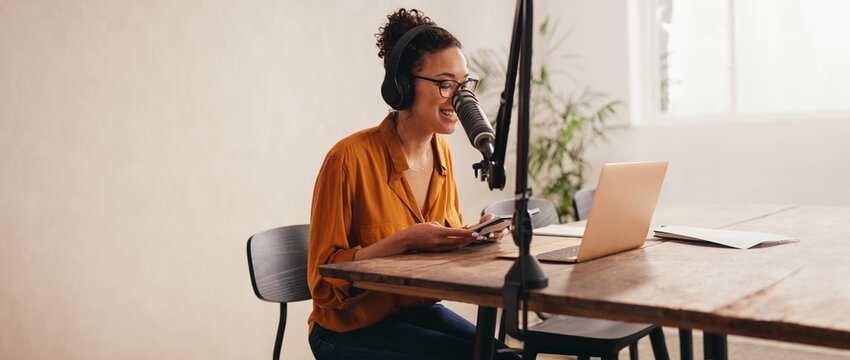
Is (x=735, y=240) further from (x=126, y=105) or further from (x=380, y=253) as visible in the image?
(x=126, y=105)

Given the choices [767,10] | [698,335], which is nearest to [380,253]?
[698,335]

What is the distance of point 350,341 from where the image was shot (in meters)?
1.42

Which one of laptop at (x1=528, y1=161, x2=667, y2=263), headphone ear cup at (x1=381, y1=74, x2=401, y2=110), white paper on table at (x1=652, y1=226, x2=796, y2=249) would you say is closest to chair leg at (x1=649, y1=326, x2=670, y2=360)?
white paper on table at (x1=652, y1=226, x2=796, y2=249)

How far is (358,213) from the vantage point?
154 cm

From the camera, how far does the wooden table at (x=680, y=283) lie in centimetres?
82

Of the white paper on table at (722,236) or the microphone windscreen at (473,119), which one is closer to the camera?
the microphone windscreen at (473,119)

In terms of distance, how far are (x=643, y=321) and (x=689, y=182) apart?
328 centimetres

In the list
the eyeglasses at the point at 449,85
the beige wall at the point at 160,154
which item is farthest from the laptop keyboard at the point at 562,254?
the beige wall at the point at 160,154

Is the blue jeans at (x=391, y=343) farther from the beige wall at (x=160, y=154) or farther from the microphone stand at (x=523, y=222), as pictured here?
the beige wall at (x=160, y=154)

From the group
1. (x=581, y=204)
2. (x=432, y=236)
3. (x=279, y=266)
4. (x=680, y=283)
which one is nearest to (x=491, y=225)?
(x=432, y=236)

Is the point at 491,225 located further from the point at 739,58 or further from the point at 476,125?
the point at 739,58

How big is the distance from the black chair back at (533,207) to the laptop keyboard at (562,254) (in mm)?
853

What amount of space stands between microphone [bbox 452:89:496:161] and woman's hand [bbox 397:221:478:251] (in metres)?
0.29

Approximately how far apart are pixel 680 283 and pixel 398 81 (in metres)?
0.84
